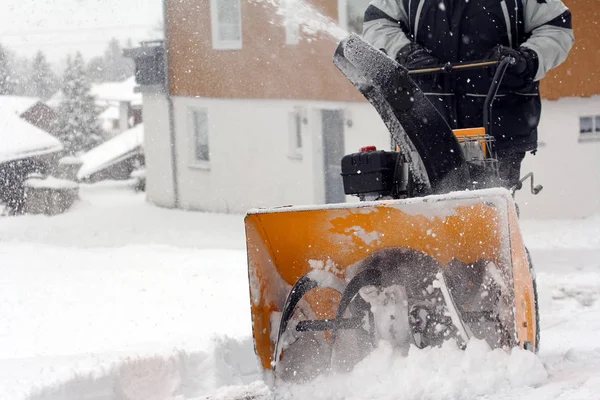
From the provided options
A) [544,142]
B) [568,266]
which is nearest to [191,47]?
[544,142]

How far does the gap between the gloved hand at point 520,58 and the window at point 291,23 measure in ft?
38.3

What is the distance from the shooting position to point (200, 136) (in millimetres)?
18828

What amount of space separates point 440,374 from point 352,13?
1187cm

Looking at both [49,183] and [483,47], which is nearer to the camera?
[483,47]

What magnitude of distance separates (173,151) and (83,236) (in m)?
3.57

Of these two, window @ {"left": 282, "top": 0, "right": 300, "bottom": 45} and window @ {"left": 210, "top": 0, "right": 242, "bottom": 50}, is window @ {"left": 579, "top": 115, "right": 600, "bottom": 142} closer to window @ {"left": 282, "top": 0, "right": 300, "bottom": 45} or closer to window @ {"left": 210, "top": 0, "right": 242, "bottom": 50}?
window @ {"left": 282, "top": 0, "right": 300, "bottom": 45}

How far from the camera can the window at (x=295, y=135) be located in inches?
620

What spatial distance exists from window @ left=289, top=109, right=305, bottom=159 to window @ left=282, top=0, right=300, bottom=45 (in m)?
1.35

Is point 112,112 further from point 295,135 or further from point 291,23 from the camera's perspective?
point 295,135

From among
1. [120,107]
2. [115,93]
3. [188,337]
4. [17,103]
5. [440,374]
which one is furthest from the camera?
[115,93]

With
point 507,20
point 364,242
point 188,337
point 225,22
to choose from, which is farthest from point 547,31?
point 225,22

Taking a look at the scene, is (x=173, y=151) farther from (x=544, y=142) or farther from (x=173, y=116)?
(x=544, y=142)

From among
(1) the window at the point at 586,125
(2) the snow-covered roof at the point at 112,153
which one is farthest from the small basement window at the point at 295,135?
(2) the snow-covered roof at the point at 112,153

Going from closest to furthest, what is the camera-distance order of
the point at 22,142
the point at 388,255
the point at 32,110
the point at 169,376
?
the point at 388,255 < the point at 169,376 < the point at 22,142 < the point at 32,110
